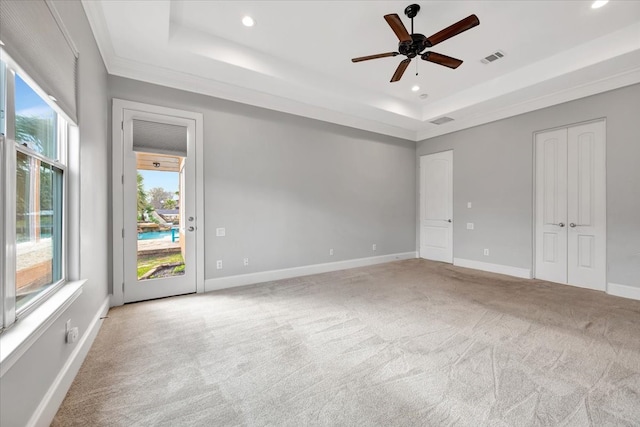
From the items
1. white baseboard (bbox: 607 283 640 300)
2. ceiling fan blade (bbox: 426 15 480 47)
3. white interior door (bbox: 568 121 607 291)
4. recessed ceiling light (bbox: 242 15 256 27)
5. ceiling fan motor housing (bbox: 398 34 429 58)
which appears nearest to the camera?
ceiling fan blade (bbox: 426 15 480 47)

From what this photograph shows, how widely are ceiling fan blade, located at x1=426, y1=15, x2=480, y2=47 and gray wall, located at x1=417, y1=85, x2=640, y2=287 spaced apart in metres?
3.01

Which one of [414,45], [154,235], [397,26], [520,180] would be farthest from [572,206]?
[154,235]

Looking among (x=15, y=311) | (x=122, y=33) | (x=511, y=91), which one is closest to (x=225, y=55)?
(x=122, y=33)

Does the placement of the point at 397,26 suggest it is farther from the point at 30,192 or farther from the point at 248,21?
the point at 30,192

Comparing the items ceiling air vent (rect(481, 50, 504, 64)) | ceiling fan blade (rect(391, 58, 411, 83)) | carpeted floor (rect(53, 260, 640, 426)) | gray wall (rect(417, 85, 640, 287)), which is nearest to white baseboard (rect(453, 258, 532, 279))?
gray wall (rect(417, 85, 640, 287))

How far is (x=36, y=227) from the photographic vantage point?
5.16 feet

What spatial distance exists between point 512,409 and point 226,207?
12.1 ft

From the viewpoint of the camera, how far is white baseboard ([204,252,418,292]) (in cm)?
381

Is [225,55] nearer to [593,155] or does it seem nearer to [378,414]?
[378,414]

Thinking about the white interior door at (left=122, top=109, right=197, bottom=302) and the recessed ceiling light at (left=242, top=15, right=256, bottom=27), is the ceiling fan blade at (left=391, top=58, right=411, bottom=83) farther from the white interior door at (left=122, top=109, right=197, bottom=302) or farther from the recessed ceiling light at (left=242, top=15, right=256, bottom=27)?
the white interior door at (left=122, top=109, right=197, bottom=302)

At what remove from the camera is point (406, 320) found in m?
2.78

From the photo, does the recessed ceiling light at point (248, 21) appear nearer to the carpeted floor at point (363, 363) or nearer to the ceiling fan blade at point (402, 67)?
the ceiling fan blade at point (402, 67)

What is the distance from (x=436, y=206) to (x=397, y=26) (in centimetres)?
426

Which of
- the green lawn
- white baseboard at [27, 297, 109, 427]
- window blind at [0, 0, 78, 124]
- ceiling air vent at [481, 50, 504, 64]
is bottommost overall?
white baseboard at [27, 297, 109, 427]
